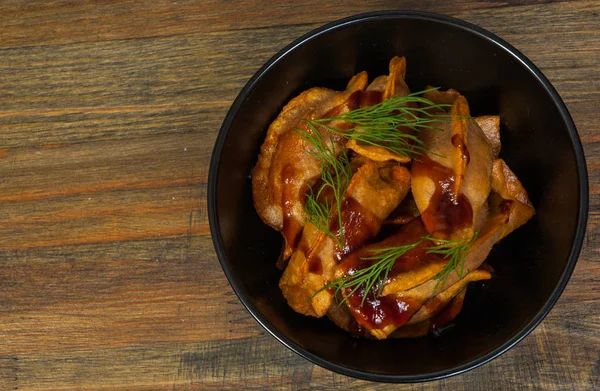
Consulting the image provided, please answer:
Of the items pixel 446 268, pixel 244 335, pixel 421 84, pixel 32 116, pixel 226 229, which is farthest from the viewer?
pixel 32 116

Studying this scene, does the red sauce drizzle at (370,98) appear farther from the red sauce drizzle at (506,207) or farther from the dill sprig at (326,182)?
the red sauce drizzle at (506,207)

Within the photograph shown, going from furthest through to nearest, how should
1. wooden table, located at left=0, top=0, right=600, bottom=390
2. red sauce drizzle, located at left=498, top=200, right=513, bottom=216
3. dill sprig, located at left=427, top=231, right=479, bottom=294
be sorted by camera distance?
→ wooden table, located at left=0, top=0, right=600, bottom=390
red sauce drizzle, located at left=498, top=200, right=513, bottom=216
dill sprig, located at left=427, top=231, right=479, bottom=294

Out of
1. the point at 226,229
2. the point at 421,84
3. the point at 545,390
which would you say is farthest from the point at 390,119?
the point at 545,390

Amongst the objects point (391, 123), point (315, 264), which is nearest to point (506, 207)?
point (391, 123)

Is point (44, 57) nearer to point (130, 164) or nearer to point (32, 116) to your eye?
point (32, 116)

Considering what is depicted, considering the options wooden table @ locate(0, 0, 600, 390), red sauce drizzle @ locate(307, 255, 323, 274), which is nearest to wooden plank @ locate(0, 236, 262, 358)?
wooden table @ locate(0, 0, 600, 390)

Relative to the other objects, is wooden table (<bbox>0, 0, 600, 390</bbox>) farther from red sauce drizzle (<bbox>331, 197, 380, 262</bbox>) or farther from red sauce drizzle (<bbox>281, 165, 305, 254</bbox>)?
red sauce drizzle (<bbox>331, 197, 380, 262</bbox>)
